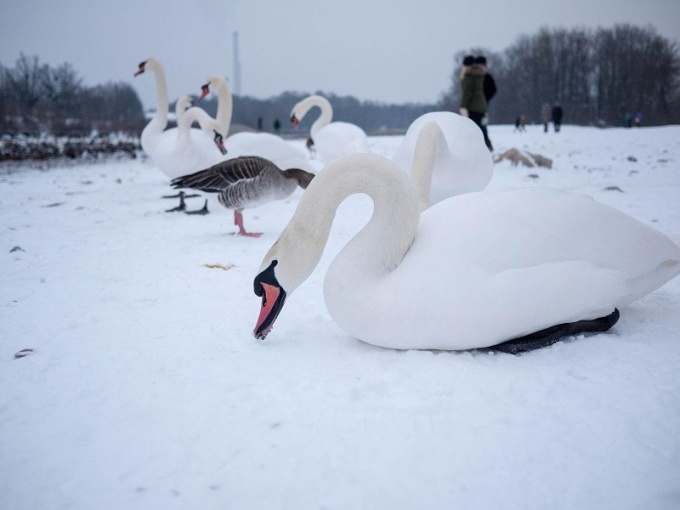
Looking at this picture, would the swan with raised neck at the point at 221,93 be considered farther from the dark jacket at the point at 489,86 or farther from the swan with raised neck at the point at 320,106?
the dark jacket at the point at 489,86

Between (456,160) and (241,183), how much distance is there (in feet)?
7.76

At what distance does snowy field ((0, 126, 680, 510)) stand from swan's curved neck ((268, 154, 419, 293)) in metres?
0.49

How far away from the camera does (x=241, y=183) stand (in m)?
5.67

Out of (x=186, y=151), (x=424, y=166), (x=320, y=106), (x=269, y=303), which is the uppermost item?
(x=320, y=106)

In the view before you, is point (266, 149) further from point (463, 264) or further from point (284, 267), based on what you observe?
point (463, 264)

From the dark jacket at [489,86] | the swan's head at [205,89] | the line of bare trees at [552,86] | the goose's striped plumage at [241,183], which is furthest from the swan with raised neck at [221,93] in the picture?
the line of bare trees at [552,86]

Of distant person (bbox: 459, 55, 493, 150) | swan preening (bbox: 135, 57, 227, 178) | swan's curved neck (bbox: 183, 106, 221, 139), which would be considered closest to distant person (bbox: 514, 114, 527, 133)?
distant person (bbox: 459, 55, 493, 150)

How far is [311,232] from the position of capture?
Answer: 258cm

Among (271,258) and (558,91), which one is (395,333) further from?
(558,91)

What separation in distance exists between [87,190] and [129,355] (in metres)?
8.09

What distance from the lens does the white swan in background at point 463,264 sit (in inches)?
93.6

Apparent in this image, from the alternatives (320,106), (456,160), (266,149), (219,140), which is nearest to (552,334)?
(456,160)

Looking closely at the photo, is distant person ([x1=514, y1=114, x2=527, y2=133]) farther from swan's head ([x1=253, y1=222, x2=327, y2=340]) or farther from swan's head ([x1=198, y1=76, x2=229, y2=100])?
swan's head ([x1=253, y1=222, x2=327, y2=340])

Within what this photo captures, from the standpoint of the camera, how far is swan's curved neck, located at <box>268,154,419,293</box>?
2574 millimetres
